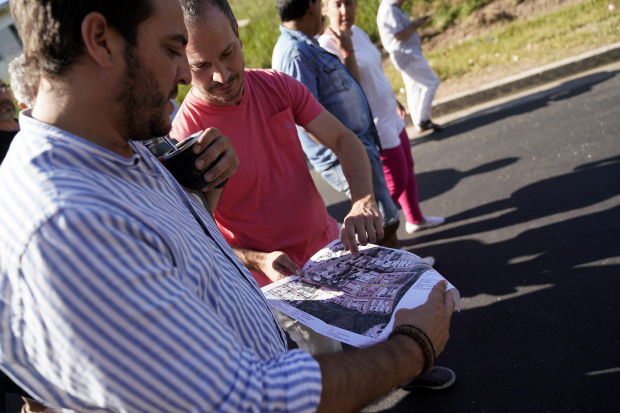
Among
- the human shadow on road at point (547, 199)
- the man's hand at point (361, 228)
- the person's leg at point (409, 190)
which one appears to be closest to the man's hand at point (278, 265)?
the man's hand at point (361, 228)

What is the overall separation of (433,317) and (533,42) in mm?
7859

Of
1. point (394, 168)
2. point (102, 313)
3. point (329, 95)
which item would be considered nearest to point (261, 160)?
point (329, 95)

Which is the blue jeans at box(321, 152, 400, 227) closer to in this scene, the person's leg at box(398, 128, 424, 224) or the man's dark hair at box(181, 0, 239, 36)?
the person's leg at box(398, 128, 424, 224)

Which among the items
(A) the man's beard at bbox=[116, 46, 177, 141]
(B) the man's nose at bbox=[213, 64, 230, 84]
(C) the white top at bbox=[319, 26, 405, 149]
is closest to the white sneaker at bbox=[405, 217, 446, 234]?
(C) the white top at bbox=[319, 26, 405, 149]

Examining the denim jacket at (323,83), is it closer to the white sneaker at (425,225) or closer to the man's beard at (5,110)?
the white sneaker at (425,225)

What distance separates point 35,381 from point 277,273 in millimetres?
1112

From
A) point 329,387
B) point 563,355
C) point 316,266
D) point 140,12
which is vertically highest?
point 140,12

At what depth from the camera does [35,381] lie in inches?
33.4

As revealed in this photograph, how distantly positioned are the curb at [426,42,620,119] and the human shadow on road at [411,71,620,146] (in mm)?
358

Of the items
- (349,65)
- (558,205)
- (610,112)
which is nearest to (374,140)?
(349,65)

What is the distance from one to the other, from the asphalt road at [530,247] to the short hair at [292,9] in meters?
2.10

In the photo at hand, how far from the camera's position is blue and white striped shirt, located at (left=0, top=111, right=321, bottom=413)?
767 mm

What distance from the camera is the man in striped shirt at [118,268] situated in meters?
0.77

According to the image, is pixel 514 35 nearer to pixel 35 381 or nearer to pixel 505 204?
pixel 505 204
